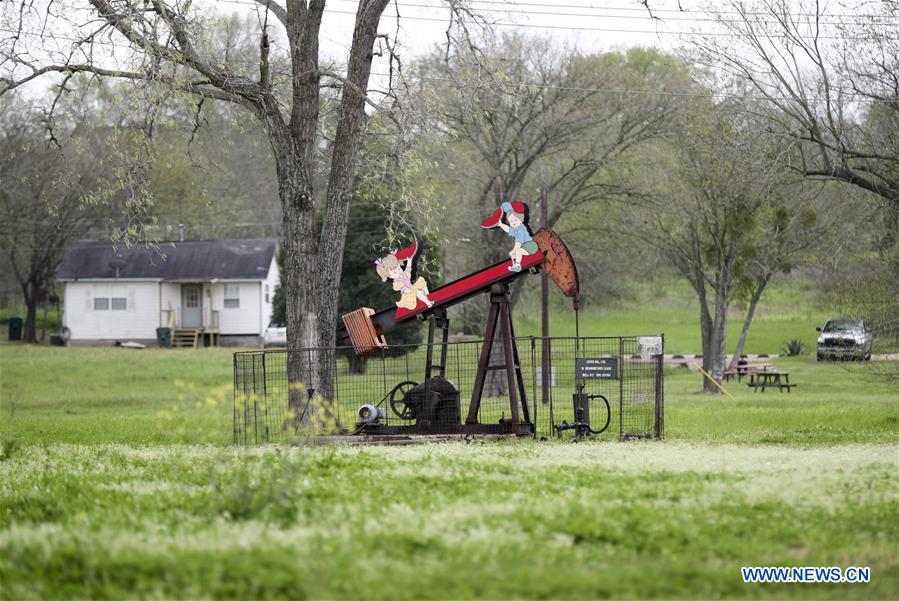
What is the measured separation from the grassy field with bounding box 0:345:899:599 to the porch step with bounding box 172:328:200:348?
1779 inches

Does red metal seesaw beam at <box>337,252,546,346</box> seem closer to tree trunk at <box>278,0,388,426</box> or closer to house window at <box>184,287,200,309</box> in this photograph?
tree trunk at <box>278,0,388,426</box>

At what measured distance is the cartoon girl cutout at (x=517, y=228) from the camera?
16.6m

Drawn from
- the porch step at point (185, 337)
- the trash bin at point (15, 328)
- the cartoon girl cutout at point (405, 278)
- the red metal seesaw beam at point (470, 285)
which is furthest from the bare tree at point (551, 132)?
the trash bin at point (15, 328)

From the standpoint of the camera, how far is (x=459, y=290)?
17078 millimetres

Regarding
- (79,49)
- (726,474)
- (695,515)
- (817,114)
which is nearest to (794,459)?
(726,474)

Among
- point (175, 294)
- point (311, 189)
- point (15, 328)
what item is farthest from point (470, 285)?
point (15, 328)

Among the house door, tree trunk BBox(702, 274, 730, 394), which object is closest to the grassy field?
tree trunk BBox(702, 274, 730, 394)

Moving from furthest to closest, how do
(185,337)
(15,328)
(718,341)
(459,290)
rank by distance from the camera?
(15,328) → (185,337) → (718,341) → (459,290)

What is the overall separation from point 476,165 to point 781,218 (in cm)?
1055

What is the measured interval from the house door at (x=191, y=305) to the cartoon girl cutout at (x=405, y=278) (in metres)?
45.2

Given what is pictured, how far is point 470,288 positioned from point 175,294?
47.3 meters

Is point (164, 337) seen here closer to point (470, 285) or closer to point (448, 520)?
point (470, 285)

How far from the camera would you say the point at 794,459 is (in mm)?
12398

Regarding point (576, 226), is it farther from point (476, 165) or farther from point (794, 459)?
point (794, 459)
